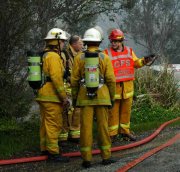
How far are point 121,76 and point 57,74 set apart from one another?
1589 millimetres

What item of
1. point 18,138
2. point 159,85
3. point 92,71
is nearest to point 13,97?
point 18,138

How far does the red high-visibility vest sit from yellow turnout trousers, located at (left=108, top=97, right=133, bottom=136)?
0.41 meters

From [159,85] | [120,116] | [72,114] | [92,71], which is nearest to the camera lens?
[92,71]

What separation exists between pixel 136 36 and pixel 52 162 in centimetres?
4479

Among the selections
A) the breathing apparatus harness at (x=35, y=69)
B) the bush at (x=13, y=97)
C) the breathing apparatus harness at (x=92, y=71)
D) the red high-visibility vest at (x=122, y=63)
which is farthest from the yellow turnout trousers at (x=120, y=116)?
the bush at (x=13, y=97)

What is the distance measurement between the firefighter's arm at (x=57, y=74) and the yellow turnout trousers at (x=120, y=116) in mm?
1531

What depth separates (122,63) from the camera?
25.5ft

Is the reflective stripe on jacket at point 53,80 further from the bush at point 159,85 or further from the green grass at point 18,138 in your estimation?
the bush at point 159,85

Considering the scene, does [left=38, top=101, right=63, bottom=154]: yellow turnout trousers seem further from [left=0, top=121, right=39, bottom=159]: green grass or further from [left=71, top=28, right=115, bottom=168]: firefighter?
[left=0, top=121, right=39, bottom=159]: green grass

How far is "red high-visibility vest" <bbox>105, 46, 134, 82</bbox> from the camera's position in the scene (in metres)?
7.74

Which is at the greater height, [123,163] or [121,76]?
[121,76]

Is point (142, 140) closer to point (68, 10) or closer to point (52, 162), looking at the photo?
point (52, 162)

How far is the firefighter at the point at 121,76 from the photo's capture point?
25.4 ft

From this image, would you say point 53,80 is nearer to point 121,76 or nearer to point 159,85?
point 121,76
